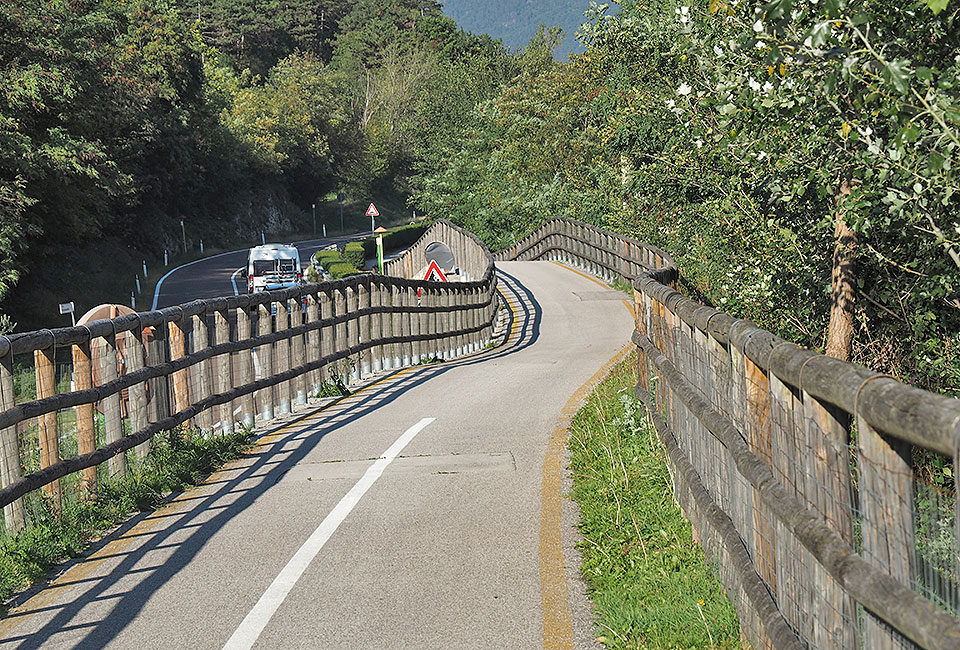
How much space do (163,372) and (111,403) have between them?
0.91 metres

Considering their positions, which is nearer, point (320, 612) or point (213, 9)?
point (320, 612)

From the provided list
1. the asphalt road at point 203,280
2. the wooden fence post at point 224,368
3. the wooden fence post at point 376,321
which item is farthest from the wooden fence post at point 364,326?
the asphalt road at point 203,280

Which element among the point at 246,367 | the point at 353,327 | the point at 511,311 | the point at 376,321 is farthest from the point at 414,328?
the point at 511,311

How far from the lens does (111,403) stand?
8.22m

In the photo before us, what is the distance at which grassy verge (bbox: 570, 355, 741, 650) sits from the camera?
5297mm

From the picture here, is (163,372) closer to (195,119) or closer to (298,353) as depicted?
(298,353)

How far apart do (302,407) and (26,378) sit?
5699 millimetres

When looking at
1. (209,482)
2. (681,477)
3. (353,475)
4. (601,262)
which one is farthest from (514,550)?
(601,262)

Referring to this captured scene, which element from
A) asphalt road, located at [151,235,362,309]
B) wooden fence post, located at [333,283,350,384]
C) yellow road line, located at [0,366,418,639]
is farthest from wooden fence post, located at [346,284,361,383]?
asphalt road, located at [151,235,362,309]

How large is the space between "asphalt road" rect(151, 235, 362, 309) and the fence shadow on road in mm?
29365

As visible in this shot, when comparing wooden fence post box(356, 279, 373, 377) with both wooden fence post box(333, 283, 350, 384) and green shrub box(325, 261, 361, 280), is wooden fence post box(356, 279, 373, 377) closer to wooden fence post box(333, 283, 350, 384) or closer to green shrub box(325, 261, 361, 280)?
wooden fence post box(333, 283, 350, 384)

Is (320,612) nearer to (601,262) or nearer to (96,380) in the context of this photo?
(96,380)

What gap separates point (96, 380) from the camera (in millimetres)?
8094

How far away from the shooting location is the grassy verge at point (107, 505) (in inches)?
264
